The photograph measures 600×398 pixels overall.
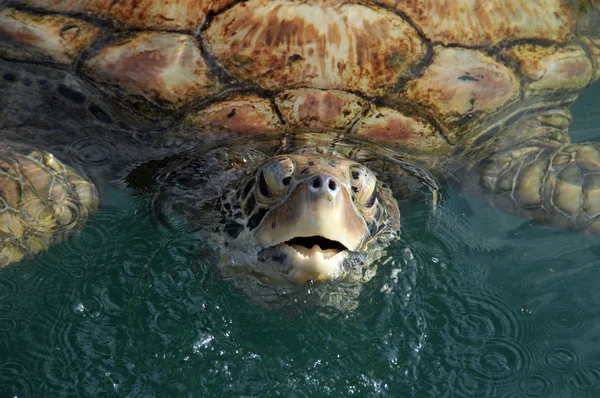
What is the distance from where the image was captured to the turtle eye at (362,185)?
3230mm

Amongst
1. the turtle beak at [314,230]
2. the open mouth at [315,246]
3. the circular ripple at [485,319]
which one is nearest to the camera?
the turtle beak at [314,230]

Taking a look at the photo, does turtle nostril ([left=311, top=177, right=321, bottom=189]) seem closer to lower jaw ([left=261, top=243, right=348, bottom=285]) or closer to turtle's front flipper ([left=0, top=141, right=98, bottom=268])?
lower jaw ([left=261, top=243, right=348, bottom=285])

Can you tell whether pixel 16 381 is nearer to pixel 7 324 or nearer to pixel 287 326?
pixel 7 324

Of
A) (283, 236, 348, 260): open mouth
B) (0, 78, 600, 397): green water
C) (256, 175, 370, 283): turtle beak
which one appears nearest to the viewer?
(256, 175, 370, 283): turtle beak

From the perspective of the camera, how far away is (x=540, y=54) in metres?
4.16

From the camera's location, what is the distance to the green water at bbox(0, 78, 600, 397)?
3.15 metres

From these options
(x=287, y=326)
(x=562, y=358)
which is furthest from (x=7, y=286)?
(x=562, y=358)

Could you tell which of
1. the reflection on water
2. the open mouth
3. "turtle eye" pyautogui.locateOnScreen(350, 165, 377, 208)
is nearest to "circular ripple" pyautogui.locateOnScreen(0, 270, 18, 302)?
the reflection on water

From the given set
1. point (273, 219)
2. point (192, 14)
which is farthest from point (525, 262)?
point (192, 14)

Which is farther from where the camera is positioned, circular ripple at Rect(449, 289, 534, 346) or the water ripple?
circular ripple at Rect(449, 289, 534, 346)

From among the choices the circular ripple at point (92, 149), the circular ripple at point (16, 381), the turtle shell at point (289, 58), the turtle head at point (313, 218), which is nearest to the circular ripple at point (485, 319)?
the turtle head at point (313, 218)

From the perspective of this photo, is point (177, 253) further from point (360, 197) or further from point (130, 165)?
point (360, 197)

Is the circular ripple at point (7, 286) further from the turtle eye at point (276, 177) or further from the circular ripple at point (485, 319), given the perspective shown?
the circular ripple at point (485, 319)

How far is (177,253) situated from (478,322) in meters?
1.67
